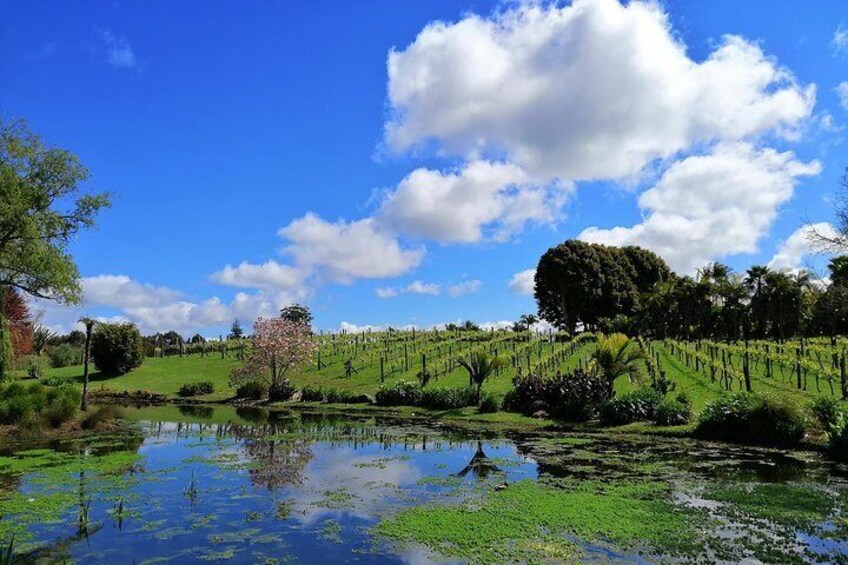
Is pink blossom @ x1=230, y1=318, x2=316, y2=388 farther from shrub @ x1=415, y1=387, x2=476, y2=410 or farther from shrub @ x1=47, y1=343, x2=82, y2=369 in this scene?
shrub @ x1=47, y1=343, x2=82, y2=369

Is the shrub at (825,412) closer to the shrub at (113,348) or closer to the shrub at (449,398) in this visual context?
the shrub at (449,398)

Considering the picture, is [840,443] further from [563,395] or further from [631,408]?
[563,395]

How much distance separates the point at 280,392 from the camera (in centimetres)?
4050

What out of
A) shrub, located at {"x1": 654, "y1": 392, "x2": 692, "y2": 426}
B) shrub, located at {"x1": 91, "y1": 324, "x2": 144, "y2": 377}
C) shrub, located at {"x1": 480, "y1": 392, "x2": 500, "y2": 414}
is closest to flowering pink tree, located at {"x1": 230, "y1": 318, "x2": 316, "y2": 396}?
shrub, located at {"x1": 480, "y1": 392, "x2": 500, "y2": 414}

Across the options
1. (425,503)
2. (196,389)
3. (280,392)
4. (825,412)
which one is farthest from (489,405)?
(196,389)

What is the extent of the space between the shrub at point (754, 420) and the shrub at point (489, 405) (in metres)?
10.3

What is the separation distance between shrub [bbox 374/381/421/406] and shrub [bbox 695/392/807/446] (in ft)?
54.3

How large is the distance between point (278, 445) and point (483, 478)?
9357 mm

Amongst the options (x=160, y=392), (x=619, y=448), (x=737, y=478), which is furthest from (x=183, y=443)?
(x=160, y=392)

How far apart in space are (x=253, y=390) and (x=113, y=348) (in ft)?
69.3

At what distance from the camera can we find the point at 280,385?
40.8 meters

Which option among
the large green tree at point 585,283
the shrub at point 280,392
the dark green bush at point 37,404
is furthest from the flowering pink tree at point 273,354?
the large green tree at point 585,283

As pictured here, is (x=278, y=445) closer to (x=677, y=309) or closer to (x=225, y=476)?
(x=225, y=476)

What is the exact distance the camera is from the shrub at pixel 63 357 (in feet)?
203
